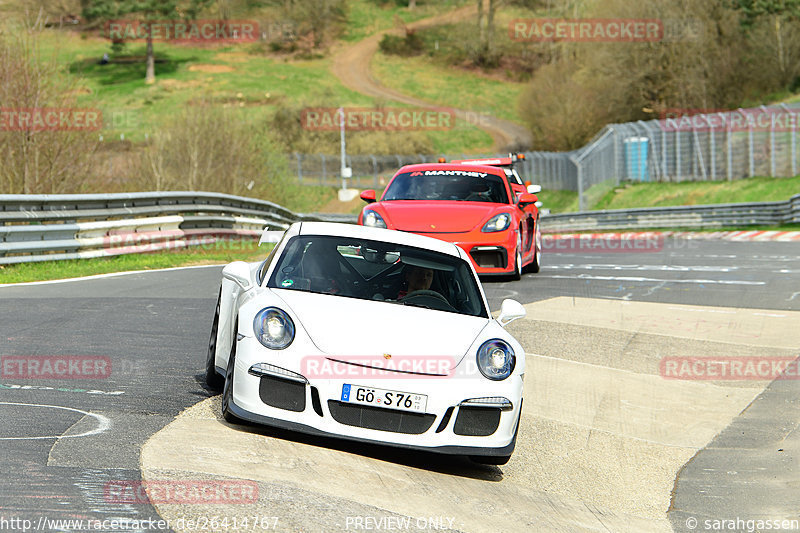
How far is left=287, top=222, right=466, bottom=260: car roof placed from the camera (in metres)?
7.19

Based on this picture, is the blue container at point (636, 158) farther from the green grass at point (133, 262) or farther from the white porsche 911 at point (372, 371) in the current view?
the white porsche 911 at point (372, 371)

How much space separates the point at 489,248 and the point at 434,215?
89 centimetres

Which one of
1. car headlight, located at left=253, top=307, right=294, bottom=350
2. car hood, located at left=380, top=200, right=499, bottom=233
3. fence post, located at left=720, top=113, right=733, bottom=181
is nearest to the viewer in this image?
car headlight, located at left=253, top=307, right=294, bottom=350

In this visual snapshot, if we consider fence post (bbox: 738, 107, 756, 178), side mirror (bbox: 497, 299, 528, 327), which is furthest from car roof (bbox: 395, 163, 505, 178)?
fence post (bbox: 738, 107, 756, 178)

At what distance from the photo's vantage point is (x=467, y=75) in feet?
358

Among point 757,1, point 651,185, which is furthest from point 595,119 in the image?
point 651,185

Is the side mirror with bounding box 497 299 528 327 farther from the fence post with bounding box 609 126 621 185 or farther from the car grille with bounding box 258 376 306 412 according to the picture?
the fence post with bounding box 609 126 621 185

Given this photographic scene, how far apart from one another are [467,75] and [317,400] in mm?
105716

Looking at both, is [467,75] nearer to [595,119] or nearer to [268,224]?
[595,119]

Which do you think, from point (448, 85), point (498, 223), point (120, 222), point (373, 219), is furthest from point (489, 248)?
point (448, 85)

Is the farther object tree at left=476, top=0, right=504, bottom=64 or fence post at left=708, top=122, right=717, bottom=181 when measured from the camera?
tree at left=476, top=0, right=504, bottom=64

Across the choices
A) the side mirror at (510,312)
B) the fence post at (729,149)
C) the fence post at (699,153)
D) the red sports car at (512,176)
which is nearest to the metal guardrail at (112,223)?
the red sports car at (512,176)

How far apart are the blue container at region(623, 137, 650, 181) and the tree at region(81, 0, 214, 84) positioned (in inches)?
2518

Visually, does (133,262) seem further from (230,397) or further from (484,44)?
(484,44)
